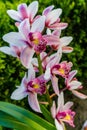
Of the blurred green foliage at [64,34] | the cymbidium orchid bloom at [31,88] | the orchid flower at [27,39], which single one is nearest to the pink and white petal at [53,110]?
the cymbidium orchid bloom at [31,88]

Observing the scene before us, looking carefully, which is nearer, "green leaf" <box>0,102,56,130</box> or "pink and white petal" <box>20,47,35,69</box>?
"pink and white petal" <box>20,47,35,69</box>

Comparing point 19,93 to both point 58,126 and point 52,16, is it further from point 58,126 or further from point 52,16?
point 52,16

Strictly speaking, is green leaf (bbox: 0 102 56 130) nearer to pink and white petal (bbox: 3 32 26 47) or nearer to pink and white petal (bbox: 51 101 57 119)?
pink and white petal (bbox: 51 101 57 119)

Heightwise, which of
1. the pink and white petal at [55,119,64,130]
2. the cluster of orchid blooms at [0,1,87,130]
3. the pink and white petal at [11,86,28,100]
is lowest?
the pink and white petal at [55,119,64,130]

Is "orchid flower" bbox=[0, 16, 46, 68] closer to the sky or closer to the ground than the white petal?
closer to the sky

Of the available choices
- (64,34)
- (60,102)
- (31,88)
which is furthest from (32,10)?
(64,34)

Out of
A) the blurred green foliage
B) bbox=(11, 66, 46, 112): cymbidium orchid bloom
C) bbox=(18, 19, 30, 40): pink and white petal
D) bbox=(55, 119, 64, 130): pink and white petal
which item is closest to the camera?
bbox=(18, 19, 30, 40): pink and white petal

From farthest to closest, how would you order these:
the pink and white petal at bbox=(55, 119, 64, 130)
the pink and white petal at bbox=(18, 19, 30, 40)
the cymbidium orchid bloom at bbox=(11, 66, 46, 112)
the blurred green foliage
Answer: the blurred green foliage < the pink and white petal at bbox=(55, 119, 64, 130) < the cymbidium orchid bloom at bbox=(11, 66, 46, 112) < the pink and white petal at bbox=(18, 19, 30, 40)

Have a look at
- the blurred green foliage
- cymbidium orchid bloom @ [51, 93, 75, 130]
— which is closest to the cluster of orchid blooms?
cymbidium orchid bloom @ [51, 93, 75, 130]
